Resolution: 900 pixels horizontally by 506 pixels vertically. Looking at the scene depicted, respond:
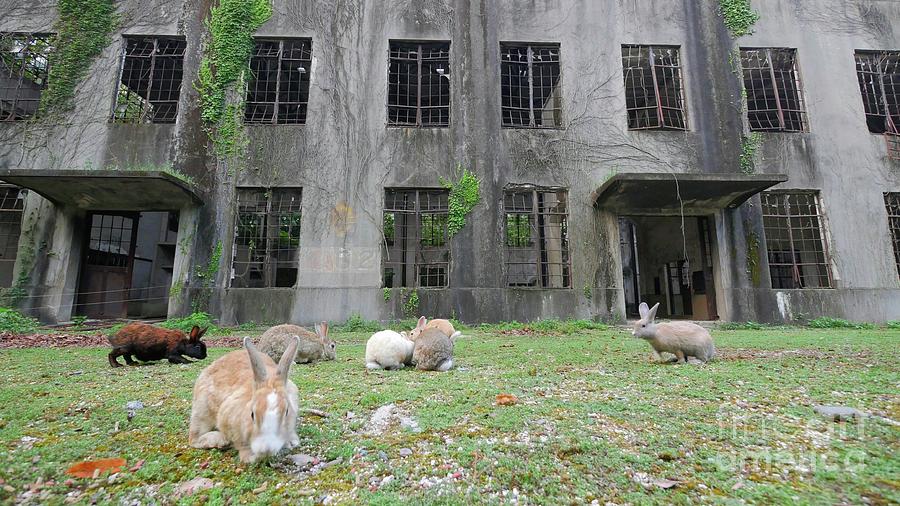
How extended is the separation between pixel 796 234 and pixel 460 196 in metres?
10.1

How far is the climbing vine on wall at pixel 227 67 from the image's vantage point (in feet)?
36.8

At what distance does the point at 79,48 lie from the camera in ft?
37.7

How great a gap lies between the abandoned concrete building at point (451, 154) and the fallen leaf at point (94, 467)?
8.57m

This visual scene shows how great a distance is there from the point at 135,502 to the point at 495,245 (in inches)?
385

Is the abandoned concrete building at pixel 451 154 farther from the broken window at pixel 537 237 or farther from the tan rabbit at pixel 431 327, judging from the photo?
the tan rabbit at pixel 431 327

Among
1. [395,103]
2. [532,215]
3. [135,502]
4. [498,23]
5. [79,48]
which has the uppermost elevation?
[498,23]

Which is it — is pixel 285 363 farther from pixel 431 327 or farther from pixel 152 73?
pixel 152 73

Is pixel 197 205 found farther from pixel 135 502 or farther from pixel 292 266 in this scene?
pixel 135 502

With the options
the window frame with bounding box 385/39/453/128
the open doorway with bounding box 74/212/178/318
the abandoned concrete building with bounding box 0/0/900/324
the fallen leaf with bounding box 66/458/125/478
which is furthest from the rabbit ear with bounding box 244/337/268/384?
the open doorway with bounding box 74/212/178/318

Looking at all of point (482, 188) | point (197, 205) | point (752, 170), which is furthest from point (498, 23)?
point (197, 205)

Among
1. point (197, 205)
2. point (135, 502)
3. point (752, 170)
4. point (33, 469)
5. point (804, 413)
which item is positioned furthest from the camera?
point (752, 170)

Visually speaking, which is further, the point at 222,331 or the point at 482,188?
the point at 482,188

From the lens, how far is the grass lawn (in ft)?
5.47

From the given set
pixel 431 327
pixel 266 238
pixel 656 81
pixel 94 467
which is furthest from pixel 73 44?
pixel 656 81
